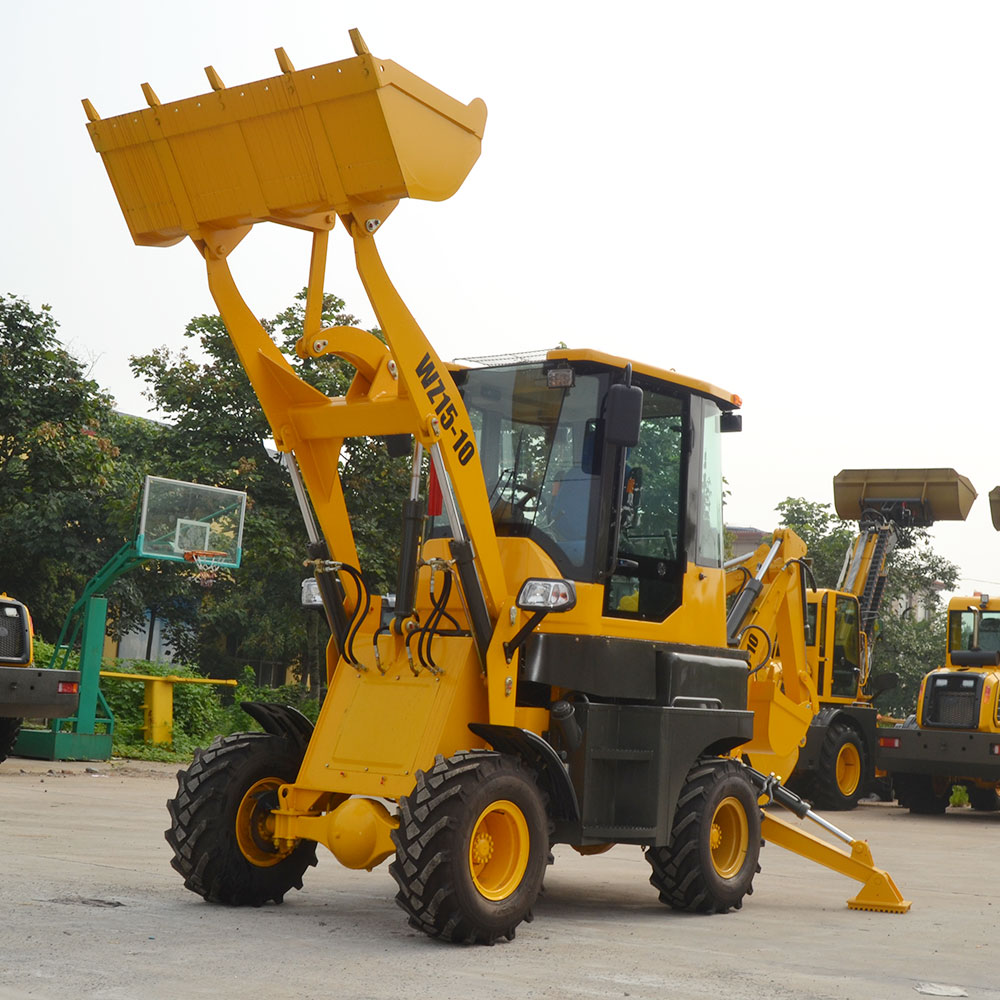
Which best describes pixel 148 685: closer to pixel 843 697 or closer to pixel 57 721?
pixel 57 721

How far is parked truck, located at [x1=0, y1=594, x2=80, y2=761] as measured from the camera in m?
15.1

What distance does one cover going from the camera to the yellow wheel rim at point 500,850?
721 centimetres

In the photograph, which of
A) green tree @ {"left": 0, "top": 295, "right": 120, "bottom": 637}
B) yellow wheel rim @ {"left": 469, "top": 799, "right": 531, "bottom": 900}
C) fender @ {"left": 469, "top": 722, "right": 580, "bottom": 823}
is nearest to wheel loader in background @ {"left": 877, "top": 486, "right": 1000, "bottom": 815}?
fender @ {"left": 469, "top": 722, "right": 580, "bottom": 823}

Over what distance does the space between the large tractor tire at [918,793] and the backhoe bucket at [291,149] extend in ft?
45.7

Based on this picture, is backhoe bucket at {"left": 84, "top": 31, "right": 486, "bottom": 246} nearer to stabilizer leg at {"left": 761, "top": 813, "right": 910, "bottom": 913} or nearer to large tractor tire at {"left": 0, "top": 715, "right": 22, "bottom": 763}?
stabilizer leg at {"left": 761, "top": 813, "right": 910, "bottom": 913}

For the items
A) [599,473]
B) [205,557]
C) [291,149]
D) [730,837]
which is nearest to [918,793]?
[205,557]

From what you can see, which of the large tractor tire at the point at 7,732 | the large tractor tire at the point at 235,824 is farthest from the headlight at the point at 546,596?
the large tractor tire at the point at 7,732

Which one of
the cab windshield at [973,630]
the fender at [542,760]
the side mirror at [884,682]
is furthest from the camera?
the cab windshield at [973,630]

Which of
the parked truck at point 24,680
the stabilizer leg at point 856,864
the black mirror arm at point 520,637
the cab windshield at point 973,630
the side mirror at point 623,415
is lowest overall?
the stabilizer leg at point 856,864

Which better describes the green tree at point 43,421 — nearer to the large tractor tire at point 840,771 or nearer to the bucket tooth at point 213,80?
the large tractor tire at point 840,771

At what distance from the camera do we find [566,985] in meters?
6.15

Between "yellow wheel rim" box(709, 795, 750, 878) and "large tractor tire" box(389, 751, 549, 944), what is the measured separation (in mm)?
1788

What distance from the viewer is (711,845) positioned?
8852mm

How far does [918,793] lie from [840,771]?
1.07 metres
